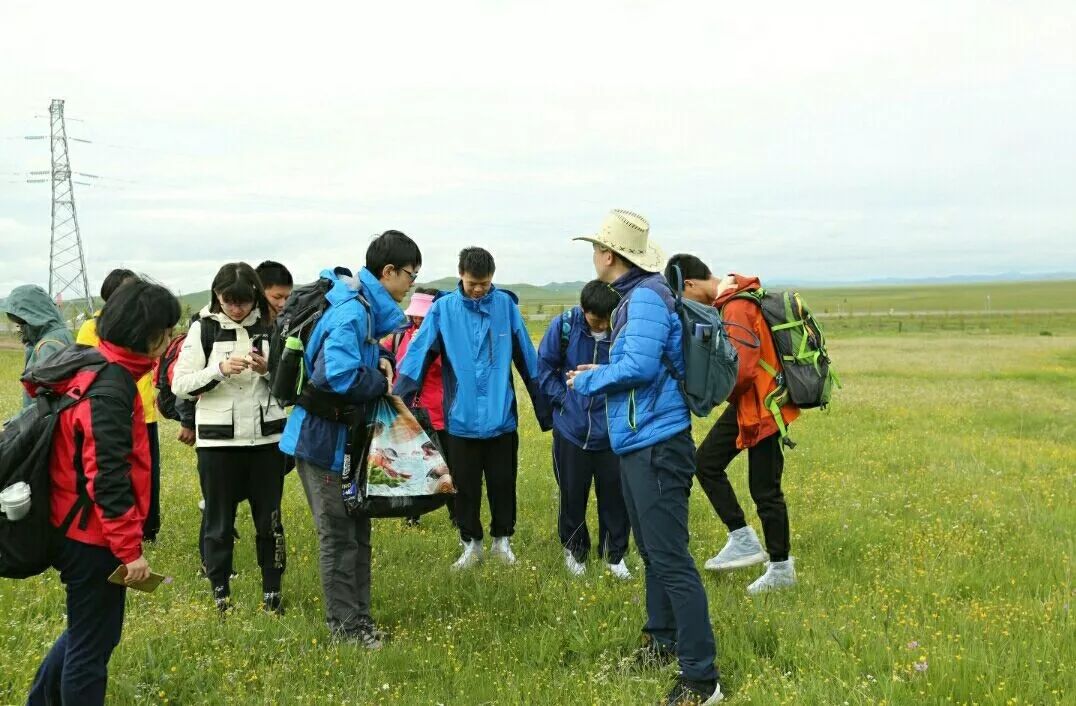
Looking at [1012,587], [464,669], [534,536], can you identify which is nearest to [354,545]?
[464,669]

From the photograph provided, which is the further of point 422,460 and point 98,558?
point 422,460

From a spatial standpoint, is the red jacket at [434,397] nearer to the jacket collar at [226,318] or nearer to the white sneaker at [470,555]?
the white sneaker at [470,555]

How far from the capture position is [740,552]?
6676mm

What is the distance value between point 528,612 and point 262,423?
7.44ft

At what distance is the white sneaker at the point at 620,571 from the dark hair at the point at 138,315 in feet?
13.4

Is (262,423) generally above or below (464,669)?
above

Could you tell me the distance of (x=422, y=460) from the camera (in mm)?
5203

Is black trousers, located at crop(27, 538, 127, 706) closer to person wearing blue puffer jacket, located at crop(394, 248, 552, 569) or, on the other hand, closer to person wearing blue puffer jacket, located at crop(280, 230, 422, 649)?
person wearing blue puffer jacket, located at crop(280, 230, 422, 649)

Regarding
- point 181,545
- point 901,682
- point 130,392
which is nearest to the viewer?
point 130,392

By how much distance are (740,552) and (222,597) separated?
3978mm

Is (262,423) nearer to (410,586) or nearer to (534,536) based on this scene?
(410,586)

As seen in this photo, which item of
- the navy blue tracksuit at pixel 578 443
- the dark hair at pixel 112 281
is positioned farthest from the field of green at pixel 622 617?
the dark hair at pixel 112 281

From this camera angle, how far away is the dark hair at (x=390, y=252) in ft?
16.7

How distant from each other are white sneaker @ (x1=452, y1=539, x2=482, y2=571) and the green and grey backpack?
274 centimetres
